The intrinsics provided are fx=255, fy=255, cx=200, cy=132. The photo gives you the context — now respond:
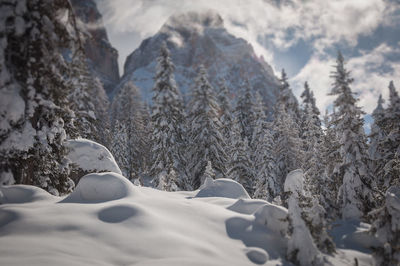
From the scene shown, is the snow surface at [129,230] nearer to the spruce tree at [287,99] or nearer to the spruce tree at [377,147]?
→ the spruce tree at [377,147]

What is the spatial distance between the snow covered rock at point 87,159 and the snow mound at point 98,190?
4.88 m

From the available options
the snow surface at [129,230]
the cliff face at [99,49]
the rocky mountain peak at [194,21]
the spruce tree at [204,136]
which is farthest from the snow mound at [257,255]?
the rocky mountain peak at [194,21]

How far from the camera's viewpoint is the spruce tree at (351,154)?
11.3 metres

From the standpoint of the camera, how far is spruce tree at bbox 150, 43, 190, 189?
20.2 meters

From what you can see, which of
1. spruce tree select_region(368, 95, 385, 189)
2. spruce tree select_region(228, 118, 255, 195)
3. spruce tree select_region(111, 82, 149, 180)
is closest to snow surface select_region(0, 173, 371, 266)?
spruce tree select_region(368, 95, 385, 189)

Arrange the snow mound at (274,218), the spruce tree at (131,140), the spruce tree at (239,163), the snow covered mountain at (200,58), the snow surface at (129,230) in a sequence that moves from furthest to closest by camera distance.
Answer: the snow covered mountain at (200,58) < the spruce tree at (131,140) < the spruce tree at (239,163) < the snow mound at (274,218) < the snow surface at (129,230)

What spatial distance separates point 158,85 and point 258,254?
18.5 metres

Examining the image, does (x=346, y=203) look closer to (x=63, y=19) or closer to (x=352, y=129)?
(x=352, y=129)

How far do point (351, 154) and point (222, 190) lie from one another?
6.73m

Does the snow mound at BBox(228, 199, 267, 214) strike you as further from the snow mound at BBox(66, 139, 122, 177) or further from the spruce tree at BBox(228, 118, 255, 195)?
the spruce tree at BBox(228, 118, 255, 195)

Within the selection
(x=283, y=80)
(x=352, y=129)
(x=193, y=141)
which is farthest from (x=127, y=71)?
(x=352, y=129)

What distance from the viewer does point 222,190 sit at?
30.6 feet

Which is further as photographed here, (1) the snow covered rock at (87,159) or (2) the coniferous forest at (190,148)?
→ (1) the snow covered rock at (87,159)

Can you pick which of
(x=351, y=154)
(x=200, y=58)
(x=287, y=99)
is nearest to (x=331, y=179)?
(x=351, y=154)
